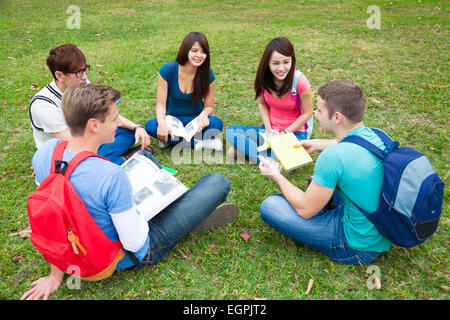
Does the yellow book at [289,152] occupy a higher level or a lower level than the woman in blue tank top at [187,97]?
lower

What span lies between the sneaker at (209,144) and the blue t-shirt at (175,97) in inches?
17.9

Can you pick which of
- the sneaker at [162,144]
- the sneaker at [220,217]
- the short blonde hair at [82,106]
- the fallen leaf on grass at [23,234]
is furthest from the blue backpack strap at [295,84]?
the fallen leaf on grass at [23,234]

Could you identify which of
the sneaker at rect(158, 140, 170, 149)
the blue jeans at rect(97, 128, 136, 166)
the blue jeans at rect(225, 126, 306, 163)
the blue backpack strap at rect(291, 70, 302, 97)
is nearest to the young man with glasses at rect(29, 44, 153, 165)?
the blue jeans at rect(97, 128, 136, 166)

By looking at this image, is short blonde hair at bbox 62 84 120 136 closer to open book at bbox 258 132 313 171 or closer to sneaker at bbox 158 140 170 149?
open book at bbox 258 132 313 171

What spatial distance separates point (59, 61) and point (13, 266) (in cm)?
187

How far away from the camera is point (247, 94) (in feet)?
18.8

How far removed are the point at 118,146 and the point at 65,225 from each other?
6.93 ft

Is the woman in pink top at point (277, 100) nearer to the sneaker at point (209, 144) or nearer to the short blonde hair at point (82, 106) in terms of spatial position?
the sneaker at point (209, 144)

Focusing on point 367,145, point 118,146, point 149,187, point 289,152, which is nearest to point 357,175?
point 367,145

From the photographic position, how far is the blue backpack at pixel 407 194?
200 cm

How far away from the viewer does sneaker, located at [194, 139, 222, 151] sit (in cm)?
423

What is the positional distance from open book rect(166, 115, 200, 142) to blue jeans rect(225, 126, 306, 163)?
1.47 feet

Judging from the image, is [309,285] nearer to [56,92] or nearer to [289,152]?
[289,152]
